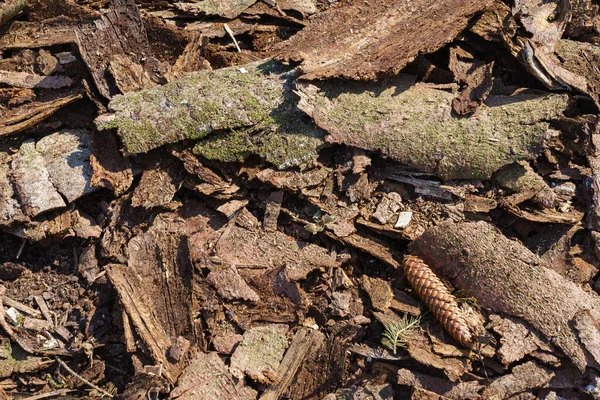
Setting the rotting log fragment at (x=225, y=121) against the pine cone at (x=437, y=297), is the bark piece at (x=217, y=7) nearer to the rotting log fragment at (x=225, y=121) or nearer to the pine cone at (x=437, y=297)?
the rotting log fragment at (x=225, y=121)

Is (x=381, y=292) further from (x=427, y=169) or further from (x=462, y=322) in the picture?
(x=427, y=169)

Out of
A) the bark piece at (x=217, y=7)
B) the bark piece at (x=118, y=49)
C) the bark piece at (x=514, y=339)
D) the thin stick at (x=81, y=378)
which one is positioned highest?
the bark piece at (x=217, y=7)

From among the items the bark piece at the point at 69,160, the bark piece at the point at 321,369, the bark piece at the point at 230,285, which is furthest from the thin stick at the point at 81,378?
the bark piece at the point at 321,369

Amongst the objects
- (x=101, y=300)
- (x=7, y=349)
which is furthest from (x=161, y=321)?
(x=7, y=349)

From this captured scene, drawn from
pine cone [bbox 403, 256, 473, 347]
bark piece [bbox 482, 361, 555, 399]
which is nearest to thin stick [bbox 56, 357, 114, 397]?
pine cone [bbox 403, 256, 473, 347]

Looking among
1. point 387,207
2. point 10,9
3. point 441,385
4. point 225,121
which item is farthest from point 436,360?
point 10,9

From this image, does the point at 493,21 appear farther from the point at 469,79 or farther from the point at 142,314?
the point at 142,314

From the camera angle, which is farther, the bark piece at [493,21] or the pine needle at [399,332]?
the bark piece at [493,21]

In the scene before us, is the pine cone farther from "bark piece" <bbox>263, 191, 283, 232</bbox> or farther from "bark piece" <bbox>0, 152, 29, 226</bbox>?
"bark piece" <bbox>0, 152, 29, 226</bbox>
